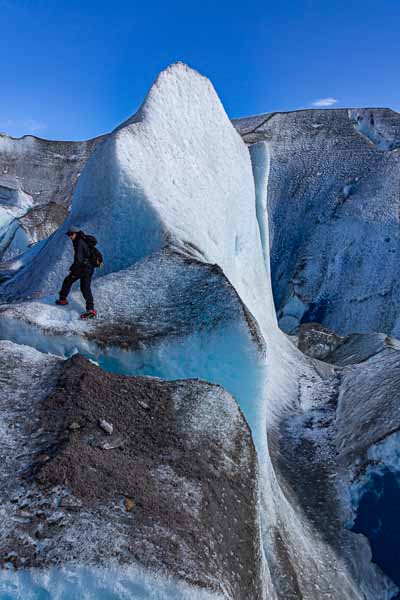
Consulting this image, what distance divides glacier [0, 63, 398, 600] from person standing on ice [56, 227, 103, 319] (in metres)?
0.23

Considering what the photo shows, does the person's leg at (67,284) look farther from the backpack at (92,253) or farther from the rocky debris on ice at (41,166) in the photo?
the rocky debris on ice at (41,166)

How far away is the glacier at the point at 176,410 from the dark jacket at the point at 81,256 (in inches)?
23.3

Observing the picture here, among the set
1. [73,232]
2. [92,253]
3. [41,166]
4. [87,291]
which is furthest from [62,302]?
[41,166]

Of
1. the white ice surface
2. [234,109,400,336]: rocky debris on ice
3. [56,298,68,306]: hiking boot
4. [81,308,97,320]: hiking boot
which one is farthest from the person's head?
[234,109,400,336]: rocky debris on ice

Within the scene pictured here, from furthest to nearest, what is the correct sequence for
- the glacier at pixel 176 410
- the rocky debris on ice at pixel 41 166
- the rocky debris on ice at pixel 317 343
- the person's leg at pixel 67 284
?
the rocky debris on ice at pixel 41 166, the rocky debris on ice at pixel 317 343, the person's leg at pixel 67 284, the glacier at pixel 176 410

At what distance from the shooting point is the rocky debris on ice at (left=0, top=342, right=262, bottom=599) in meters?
3.62

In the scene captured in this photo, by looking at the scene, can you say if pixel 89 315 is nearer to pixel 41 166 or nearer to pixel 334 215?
pixel 334 215

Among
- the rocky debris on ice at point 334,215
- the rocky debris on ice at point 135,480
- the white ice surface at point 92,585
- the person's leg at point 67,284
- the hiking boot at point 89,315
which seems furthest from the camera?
the rocky debris on ice at point 334,215

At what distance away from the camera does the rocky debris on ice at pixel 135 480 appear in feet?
11.9

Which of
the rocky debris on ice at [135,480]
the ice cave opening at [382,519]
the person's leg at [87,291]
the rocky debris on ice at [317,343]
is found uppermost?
the person's leg at [87,291]

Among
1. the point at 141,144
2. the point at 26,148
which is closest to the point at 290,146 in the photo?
the point at 26,148

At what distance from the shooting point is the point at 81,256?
7680 mm

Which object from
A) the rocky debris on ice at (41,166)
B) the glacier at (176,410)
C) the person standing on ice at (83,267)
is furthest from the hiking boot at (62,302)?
the rocky debris on ice at (41,166)

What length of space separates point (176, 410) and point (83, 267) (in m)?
3.09
